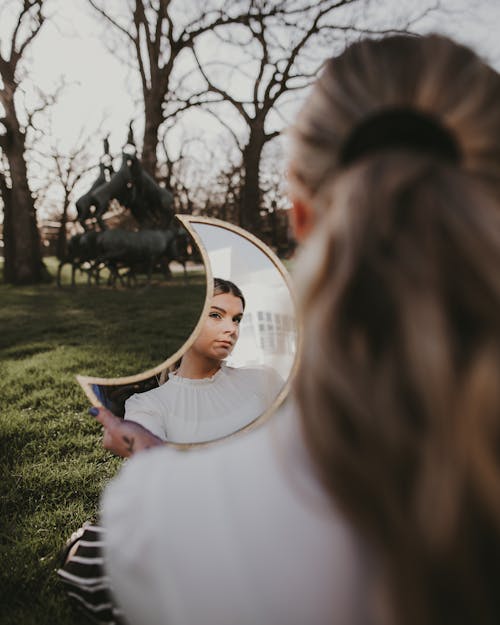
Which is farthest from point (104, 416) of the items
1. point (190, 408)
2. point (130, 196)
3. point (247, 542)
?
point (130, 196)

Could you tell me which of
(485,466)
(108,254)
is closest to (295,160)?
(485,466)

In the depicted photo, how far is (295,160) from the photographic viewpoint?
0.85 metres

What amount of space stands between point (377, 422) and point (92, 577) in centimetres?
137

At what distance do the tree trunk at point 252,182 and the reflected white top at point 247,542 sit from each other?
14450 millimetres

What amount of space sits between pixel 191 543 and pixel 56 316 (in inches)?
322

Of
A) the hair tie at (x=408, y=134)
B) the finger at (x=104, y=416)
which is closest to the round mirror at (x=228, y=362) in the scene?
the finger at (x=104, y=416)

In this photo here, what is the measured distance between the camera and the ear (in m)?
0.89

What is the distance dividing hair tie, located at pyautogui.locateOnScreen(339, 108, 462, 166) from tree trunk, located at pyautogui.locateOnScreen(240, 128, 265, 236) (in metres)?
14.4

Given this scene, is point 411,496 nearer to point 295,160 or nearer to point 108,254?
point 295,160

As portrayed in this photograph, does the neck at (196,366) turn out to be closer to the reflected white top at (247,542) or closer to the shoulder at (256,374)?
the shoulder at (256,374)

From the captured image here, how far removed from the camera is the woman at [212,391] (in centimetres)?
175

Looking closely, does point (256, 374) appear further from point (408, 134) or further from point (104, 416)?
point (408, 134)

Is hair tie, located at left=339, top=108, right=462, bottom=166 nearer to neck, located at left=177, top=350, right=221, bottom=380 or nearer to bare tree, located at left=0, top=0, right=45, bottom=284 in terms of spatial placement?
neck, located at left=177, top=350, right=221, bottom=380

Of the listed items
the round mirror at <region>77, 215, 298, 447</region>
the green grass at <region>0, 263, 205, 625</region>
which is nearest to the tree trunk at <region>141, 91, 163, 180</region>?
the green grass at <region>0, 263, 205, 625</region>
